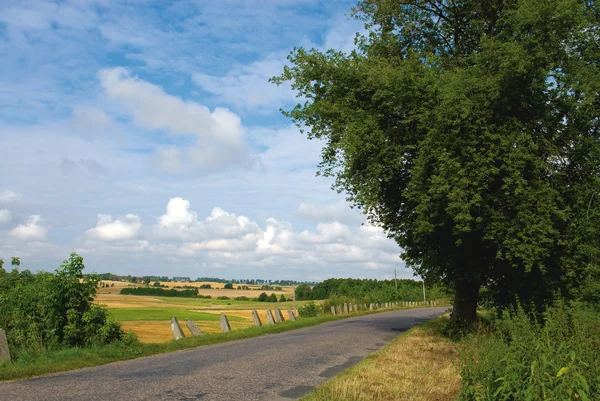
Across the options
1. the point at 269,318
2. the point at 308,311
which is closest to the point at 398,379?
the point at 269,318

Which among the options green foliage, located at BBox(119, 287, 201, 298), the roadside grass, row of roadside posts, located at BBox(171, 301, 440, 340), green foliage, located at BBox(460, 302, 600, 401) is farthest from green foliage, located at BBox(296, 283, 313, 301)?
green foliage, located at BBox(460, 302, 600, 401)

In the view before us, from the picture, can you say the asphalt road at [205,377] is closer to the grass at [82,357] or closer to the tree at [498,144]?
the grass at [82,357]

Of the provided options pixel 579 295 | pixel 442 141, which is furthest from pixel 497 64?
pixel 579 295

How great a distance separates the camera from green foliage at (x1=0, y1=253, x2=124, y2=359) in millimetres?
13344

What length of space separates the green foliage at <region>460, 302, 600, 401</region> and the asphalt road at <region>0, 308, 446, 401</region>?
10.1ft

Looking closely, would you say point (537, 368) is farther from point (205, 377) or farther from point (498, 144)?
point (498, 144)

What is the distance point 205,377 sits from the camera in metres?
9.55

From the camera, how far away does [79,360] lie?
11.5 m

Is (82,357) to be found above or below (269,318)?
above

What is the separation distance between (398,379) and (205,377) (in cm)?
381

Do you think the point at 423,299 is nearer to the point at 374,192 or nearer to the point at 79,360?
the point at 374,192

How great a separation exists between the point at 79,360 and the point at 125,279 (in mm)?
108409

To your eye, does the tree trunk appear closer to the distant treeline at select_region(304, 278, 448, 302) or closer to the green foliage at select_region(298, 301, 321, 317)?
the green foliage at select_region(298, 301, 321, 317)

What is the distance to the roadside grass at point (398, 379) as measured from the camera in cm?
802
